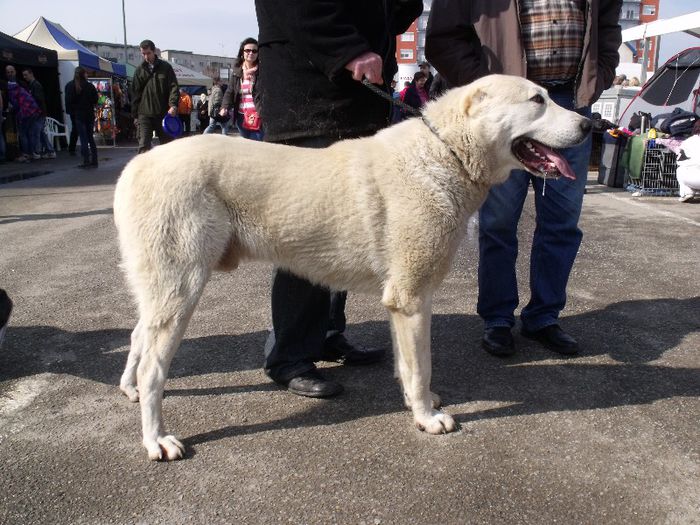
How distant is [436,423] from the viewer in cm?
272

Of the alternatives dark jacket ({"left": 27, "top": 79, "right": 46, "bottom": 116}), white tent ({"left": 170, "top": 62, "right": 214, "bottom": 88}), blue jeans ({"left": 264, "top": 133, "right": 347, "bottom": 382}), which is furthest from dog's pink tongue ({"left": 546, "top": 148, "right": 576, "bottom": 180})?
white tent ({"left": 170, "top": 62, "right": 214, "bottom": 88})

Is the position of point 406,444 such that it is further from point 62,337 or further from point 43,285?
point 43,285

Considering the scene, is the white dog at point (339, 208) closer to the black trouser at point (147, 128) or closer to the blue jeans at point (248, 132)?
the blue jeans at point (248, 132)

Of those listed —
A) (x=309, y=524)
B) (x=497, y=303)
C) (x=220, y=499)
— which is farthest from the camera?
(x=497, y=303)

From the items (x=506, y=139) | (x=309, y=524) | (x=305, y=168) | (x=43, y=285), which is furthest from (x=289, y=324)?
(x=43, y=285)

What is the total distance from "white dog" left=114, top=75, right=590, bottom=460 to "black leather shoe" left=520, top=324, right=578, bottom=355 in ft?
3.85

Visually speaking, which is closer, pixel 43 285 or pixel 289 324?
pixel 289 324

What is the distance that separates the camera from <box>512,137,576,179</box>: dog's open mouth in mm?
2729

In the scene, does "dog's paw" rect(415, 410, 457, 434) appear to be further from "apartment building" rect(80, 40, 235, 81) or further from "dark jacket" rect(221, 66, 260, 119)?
"apartment building" rect(80, 40, 235, 81)

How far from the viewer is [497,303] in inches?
146

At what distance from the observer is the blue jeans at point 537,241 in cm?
354

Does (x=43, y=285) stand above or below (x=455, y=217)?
below

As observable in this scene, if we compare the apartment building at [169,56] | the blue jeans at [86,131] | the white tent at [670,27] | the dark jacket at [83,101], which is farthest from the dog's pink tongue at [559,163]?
the apartment building at [169,56]

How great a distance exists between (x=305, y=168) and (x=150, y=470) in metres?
1.44
